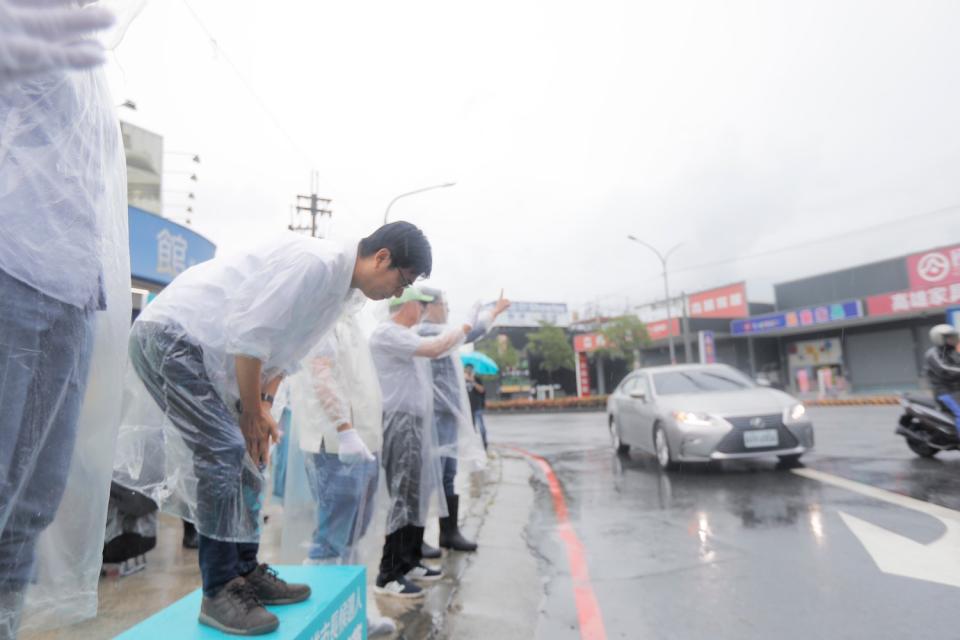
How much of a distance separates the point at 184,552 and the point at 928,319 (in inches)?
1066

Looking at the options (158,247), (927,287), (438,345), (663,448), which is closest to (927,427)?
(663,448)

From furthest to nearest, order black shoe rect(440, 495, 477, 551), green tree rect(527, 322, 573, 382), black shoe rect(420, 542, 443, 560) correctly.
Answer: green tree rect(527, 322, 573, 382)
black shoe rect(440, 495, 477, 551)
black shoe rect(420, 542, 443, 560)

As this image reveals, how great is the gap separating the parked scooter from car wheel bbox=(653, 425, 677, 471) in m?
2.34

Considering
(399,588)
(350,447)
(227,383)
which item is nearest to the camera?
(227,383)

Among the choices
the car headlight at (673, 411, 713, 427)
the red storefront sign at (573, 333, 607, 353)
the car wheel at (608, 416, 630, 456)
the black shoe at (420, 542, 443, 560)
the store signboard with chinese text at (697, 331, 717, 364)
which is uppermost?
the red storefront sign at (573, 333, 607, 353)

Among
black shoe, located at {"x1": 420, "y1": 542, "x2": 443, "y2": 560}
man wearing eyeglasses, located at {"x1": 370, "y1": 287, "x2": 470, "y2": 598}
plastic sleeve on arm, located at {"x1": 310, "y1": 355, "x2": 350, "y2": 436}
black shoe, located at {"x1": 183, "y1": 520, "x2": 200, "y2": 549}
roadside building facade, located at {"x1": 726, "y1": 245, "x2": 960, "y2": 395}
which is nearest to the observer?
plastic sleeve on arm, located at {"x1": 310, "y1": 355, "x2": 350, "y2": 436}

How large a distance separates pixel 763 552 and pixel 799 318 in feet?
→ 79.0

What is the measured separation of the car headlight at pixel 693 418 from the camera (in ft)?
20.2

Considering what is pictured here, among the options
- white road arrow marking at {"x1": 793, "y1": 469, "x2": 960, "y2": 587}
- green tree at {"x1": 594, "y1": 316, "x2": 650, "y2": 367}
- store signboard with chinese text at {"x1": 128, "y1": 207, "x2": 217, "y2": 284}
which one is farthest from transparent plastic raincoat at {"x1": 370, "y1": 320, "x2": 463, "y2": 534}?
green tree at {"x1": 594, "y1": 316, "x2": 650, "y2": 367}

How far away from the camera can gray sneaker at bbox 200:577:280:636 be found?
171 cm

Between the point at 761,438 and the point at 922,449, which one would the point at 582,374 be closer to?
the point at 922,449

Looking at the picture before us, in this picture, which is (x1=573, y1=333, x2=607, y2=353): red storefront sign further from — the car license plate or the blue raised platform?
the blue raised platform

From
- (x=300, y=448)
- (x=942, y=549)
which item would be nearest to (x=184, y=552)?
(x=300, y=448)

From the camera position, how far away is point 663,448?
6.73m
